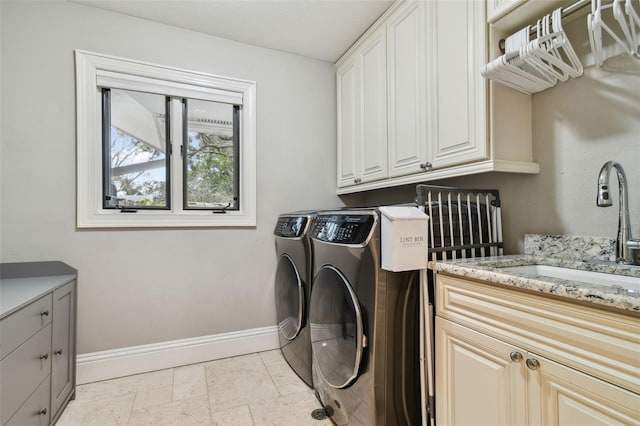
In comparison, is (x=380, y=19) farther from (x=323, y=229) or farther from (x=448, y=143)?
(x=323, y=229)

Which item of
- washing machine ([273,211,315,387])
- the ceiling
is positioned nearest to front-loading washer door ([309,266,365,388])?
washing machine ([273,211,315,387])

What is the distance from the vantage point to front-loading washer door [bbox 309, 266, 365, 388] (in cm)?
125

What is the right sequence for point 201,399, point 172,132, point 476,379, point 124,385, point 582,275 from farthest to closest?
point 172,132 → point 124,385 → point 201,399 → point 582,275 → point 476,379

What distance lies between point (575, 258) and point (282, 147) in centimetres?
198

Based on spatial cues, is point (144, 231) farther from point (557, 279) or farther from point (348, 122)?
point (557, 279)

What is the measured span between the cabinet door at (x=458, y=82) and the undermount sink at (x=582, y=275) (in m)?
0.51

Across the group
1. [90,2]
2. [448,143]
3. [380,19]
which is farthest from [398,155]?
[90,2]

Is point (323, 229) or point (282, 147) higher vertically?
point (282, 147)

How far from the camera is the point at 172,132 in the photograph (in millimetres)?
2158

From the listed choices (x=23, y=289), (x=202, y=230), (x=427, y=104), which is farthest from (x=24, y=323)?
(x=427, y=104)

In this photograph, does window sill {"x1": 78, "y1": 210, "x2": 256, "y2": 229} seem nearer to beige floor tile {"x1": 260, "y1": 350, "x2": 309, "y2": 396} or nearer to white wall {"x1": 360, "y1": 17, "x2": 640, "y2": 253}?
beige floor tile {"x1": 260, "y1": 350, "x2": 309, "y2": 396}

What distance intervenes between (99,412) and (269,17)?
8.46 feet

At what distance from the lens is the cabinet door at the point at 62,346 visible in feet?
4.82

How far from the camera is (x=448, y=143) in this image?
1467 mm
